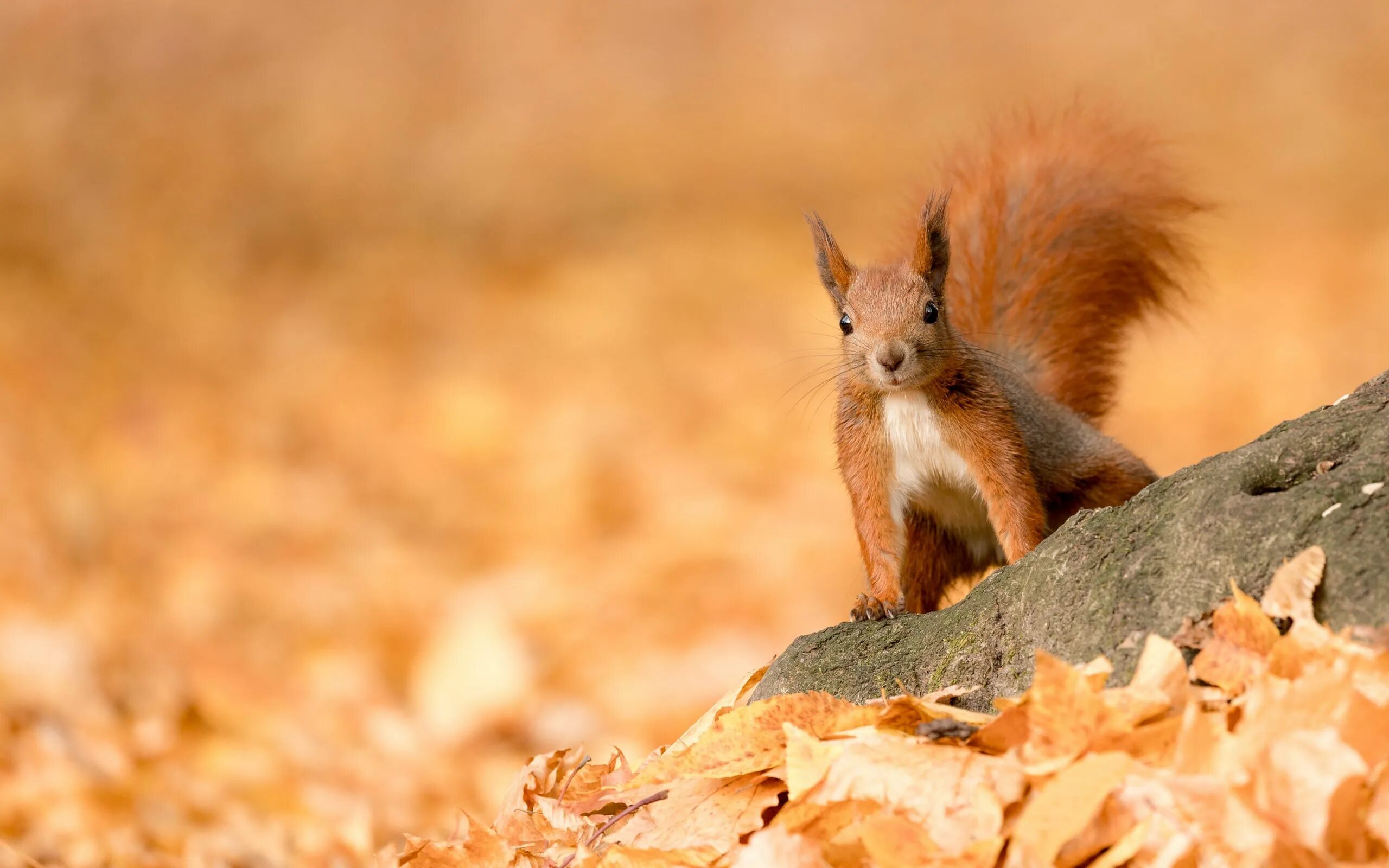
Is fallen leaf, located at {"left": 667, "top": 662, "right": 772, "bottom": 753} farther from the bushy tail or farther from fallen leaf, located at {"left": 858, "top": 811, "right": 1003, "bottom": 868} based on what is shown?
the bushy tail

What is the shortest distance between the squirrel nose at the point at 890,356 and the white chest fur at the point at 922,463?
84mm

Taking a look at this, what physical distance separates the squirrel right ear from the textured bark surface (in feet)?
1.26

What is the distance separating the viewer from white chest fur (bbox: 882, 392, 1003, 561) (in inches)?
50.2

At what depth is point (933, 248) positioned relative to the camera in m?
1.29

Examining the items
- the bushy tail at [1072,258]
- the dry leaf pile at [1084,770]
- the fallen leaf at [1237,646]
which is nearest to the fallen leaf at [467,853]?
the dry leaf pile at [1084,770]

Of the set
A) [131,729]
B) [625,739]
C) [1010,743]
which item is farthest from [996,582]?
[131,729]

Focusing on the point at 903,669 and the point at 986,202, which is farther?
the point at 986,202

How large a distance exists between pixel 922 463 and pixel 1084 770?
0.56m

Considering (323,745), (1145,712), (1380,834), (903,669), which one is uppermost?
(323,745)

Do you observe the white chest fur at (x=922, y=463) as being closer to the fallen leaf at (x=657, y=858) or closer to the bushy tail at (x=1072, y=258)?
the bushy tail at (x=1072, y=258)

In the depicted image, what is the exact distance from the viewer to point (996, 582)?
40.4 inches

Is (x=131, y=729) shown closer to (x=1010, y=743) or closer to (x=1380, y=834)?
(x=1010, y=743)

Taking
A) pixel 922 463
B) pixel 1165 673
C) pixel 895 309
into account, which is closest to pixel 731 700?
pixel 922 463

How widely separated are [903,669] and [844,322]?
0.39m
